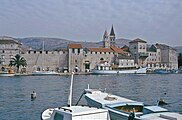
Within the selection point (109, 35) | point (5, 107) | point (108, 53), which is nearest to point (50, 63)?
point (108, 53)

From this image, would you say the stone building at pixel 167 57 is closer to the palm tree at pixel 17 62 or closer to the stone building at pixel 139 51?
the stone building at pixel 139 51

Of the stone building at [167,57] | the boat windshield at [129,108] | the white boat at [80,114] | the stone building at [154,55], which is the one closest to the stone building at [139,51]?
the stone building at [154,55]

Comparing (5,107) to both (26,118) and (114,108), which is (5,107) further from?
(114,108)

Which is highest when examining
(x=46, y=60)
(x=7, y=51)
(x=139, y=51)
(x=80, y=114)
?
(x=139, y=51)

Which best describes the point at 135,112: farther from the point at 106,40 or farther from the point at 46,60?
the point at 106,40

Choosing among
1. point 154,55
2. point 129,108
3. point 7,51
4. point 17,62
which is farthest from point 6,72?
point 129,108

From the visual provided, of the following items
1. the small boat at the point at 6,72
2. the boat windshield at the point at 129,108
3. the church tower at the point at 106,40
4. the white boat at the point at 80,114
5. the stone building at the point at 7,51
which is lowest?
the boat windshield at the point at 129,108

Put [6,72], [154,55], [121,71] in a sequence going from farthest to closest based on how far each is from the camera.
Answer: [154,55]
[121,71]
[6,72]

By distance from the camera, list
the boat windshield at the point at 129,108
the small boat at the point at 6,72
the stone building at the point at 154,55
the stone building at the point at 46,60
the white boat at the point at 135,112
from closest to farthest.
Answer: the white boat at the point at 135,112
the boat windshield at the point at 129,108
the small boat at the point at 6,72
the stone building at the point at 46,60
the stone building at the point at 154,55

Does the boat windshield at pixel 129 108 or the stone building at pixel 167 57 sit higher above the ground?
the stone building at pixel 167 57

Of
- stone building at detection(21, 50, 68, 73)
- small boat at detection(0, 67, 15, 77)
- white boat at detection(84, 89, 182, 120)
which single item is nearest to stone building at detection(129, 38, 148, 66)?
stone building at detection(21, 50, 68, 73)

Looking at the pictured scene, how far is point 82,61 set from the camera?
395ft

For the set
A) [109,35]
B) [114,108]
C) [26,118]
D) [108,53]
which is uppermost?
[109,35]

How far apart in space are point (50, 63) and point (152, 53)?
47037 mm
